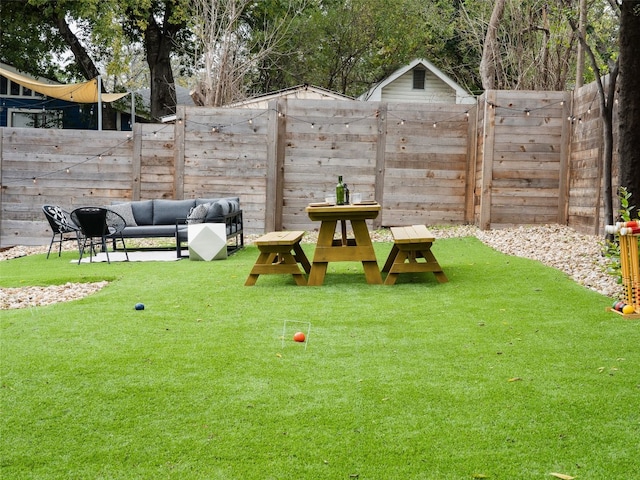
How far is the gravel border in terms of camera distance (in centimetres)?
558

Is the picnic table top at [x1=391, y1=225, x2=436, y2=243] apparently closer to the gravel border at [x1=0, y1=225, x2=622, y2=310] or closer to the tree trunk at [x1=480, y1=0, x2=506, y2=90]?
the gravel border at [x1=0, y1=225, x2=622, y2=310]

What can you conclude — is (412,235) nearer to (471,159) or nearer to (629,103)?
(629,103)

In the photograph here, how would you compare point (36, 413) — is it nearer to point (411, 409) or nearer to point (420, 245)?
point (411, 409)

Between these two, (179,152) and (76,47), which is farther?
(76,47)

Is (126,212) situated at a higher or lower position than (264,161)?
lower

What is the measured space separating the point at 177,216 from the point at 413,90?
1160 cm

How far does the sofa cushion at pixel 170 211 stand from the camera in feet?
32.9

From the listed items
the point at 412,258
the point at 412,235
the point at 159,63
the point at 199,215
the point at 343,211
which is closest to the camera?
the point at 343,211

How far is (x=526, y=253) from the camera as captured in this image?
7.80 metres

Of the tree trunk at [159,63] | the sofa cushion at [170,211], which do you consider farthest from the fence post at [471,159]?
the tree trunk at [159,63]

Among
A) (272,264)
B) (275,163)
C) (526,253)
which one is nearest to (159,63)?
(275,163)

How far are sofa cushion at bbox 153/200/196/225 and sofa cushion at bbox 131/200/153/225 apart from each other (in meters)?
0.07

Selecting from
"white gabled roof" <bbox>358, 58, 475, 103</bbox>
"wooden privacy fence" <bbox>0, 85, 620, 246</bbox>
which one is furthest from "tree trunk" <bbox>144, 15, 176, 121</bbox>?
"wooden privacy fence" <bbox>0, 85, 620, 246</bbox>

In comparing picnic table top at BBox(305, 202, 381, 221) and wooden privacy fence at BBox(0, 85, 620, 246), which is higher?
wooden privacy fence at BBox(0, 85, 620, 246)
